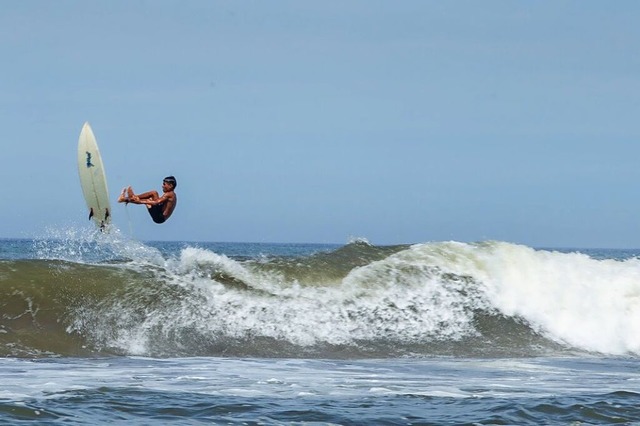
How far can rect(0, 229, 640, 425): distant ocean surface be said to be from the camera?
9508mm

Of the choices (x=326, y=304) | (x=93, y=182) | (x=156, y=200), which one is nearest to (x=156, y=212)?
(x=156, y=200)

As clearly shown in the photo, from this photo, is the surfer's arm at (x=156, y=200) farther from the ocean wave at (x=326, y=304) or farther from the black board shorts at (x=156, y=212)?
the ocean wave at (x=326, y=304)

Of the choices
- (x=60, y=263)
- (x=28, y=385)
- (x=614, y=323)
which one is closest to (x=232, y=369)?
(x=28, y=385)

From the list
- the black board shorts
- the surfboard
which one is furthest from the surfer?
the surfboard

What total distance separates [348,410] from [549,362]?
18.6 feet

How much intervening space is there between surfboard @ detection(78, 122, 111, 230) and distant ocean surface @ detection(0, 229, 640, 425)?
351 millimetres

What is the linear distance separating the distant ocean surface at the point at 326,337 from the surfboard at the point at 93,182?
0.35 metres

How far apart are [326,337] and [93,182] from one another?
5184 millimetres

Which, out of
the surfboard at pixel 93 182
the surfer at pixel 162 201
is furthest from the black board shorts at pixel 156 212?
the surfboard at pixel 93 182

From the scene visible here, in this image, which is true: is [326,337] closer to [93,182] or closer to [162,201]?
[162,201]

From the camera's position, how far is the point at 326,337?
15.4m

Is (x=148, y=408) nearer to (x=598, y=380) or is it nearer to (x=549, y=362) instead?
(x=598, y=380)

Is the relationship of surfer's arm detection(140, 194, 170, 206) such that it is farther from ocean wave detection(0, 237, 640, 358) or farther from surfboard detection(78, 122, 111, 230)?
surfboard detection(78, 122, 111, 230)

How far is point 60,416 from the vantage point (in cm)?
873
